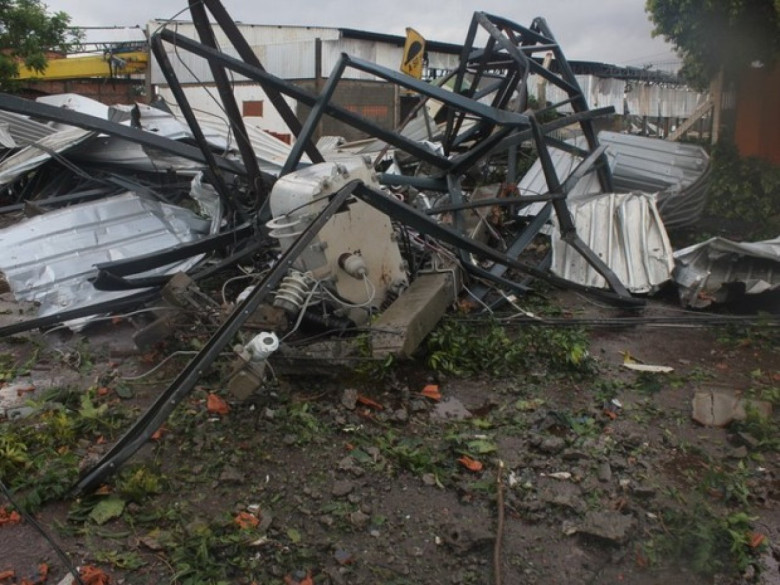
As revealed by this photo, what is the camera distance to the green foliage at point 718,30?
818cm

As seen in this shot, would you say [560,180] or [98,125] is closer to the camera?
[98,125]

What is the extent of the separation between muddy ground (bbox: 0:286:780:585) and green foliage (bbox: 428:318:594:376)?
3 cm

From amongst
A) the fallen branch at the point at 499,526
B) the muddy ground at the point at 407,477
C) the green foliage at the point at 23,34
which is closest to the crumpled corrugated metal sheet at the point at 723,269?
the muddy ground at the point at 407,477

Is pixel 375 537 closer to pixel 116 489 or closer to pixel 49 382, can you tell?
pixel 116 489

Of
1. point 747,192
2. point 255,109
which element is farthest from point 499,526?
point 255,109

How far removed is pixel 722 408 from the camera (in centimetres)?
383

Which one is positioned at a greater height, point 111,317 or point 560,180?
point 560,180

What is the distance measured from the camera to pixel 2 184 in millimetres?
8758

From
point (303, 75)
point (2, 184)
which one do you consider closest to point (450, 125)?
point (2, 184)

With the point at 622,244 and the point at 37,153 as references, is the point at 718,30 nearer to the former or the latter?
the point at 622,244

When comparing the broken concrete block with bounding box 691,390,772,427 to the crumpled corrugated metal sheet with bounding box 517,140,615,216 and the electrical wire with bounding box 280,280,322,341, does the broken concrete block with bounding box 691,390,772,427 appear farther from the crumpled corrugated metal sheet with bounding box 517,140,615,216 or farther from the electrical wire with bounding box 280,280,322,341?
the crumpled corrugated metal sheet with bounding box 517,140,615,216

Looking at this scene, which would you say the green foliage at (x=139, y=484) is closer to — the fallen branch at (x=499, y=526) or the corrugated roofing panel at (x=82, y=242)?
the fallen branch at (x=499, y=526)

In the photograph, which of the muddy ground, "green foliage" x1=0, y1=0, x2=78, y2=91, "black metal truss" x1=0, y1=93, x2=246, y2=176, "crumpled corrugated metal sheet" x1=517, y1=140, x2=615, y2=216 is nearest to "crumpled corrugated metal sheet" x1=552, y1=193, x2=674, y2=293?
"crumpled corrugated metal sheet" x1=517, y1=140, x2=615, y2=216

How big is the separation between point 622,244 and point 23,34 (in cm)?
1608
